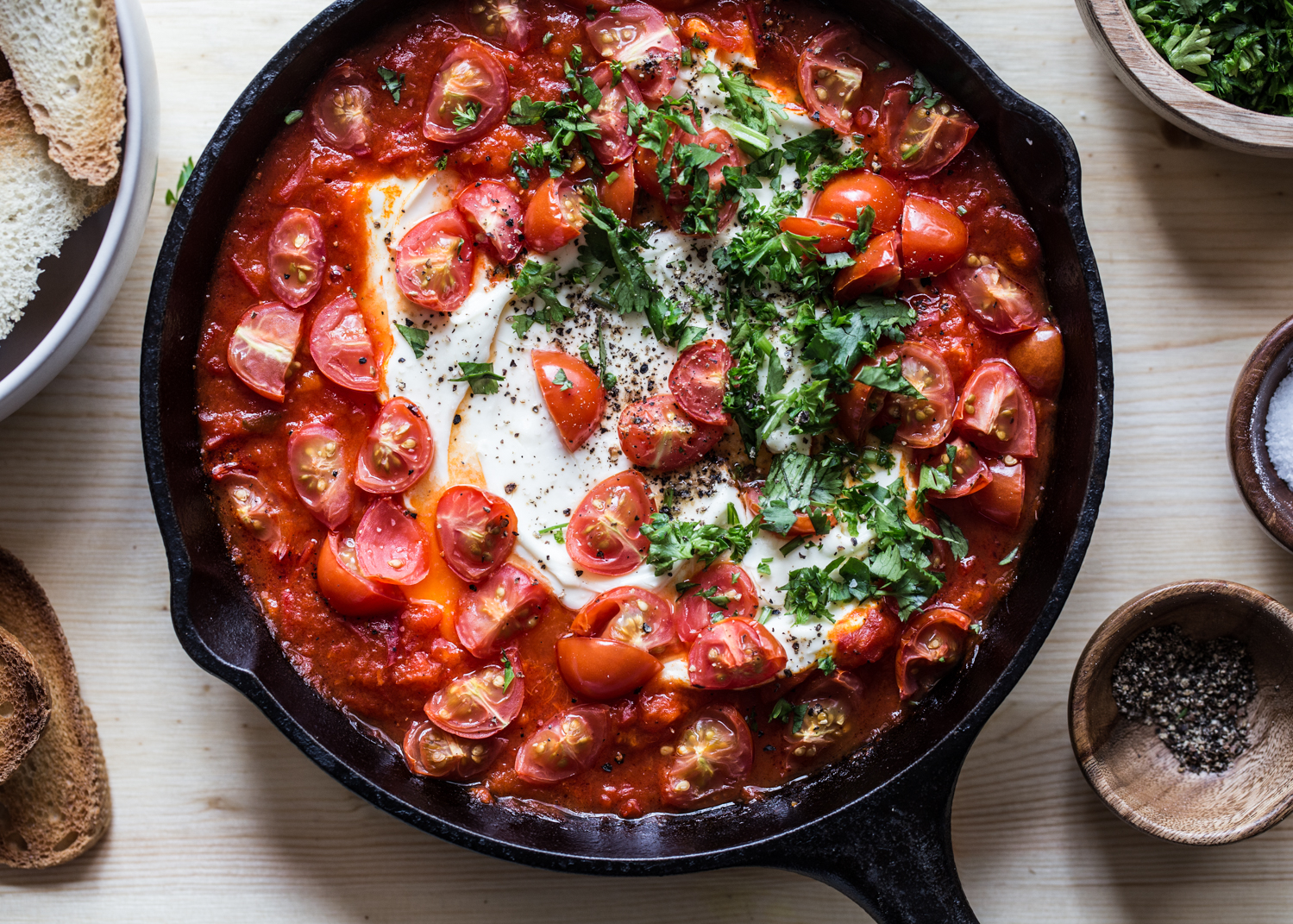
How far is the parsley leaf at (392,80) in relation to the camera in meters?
3.32

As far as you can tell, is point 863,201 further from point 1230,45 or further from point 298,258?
point 298,258

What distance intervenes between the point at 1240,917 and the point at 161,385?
4.13 meters

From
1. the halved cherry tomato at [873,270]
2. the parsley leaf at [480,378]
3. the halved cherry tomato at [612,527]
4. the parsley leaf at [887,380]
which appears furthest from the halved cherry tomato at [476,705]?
the halved cherry tomato at [873,270]

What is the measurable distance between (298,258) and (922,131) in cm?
208

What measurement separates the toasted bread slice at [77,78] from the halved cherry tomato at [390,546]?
1.39 meters

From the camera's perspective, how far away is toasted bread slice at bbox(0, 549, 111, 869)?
349 cm

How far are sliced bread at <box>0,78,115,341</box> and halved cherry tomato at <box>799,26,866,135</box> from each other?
235 centimetres

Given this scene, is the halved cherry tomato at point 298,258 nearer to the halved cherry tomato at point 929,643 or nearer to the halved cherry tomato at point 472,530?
the halved cherry tomato at point 472,530

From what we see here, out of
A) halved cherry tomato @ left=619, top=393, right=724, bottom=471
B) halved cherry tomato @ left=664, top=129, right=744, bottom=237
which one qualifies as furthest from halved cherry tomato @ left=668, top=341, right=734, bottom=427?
halved cherry tomato @ left=664, top=129, right=744, bottom=237

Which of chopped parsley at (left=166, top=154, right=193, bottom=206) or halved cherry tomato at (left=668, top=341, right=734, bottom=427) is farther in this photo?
chopped parsley at (left=166, top=154, right=193, bottom=206)

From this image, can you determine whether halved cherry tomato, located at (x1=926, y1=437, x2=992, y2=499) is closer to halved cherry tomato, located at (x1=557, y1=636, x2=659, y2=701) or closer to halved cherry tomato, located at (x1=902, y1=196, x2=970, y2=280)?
halved cherry tomato, located at (x1=902, y1=196, x2=970, y2=280)

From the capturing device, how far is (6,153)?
3.30 metres

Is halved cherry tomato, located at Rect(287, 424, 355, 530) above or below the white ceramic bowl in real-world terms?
below

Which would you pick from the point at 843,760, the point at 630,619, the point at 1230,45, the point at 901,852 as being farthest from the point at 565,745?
the point at 1230,45
